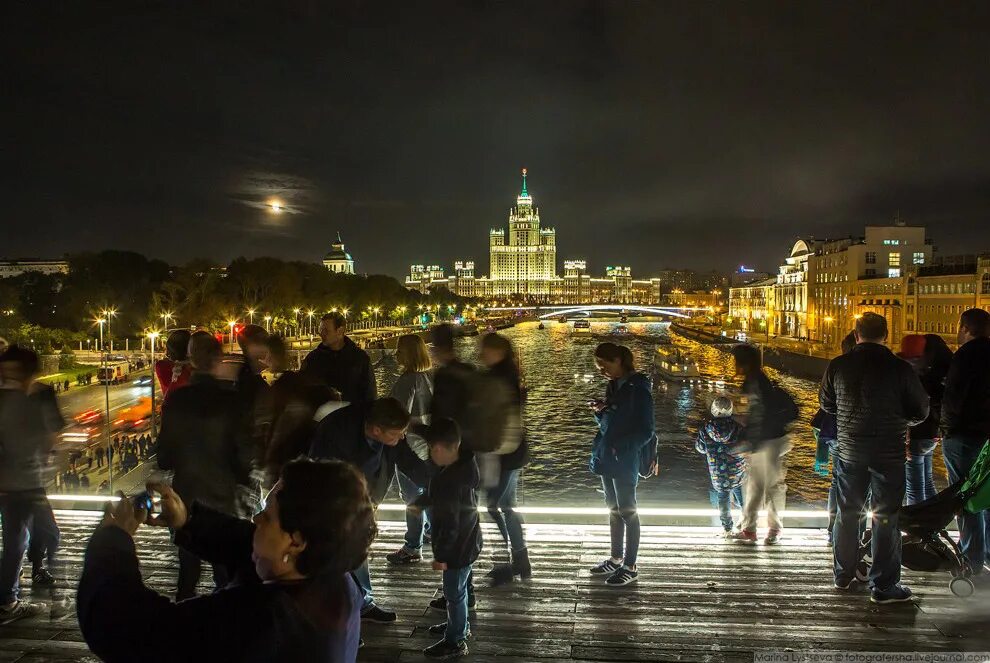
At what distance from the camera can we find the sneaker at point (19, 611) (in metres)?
3.07

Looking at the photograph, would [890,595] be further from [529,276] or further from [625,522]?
[529,276]

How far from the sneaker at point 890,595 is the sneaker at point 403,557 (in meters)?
2.27

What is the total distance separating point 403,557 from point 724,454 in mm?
2043

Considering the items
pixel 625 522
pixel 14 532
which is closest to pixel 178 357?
pixel 14 532

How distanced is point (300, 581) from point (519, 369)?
2516 mm

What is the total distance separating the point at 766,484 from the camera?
4039 mm

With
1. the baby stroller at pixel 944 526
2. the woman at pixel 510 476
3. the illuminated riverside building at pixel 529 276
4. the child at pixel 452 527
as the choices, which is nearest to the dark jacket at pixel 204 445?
the child at pixel 452 527

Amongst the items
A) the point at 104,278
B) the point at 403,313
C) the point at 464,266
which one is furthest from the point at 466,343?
the point at 464,266

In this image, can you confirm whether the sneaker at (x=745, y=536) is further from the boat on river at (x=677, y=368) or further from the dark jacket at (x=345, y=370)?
the boat on river at (x=677, y=368)

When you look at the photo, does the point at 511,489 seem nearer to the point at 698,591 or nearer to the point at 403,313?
the point at 698,591

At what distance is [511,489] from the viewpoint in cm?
352

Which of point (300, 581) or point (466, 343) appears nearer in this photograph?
point (300, 581)

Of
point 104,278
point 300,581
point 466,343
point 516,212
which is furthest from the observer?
point 516,212

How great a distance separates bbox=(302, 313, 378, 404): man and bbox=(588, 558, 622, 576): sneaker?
5.00 feet
